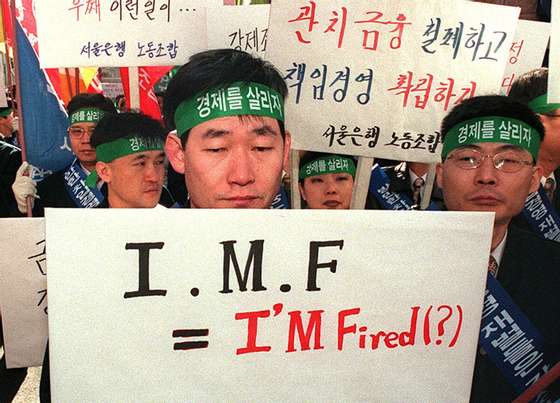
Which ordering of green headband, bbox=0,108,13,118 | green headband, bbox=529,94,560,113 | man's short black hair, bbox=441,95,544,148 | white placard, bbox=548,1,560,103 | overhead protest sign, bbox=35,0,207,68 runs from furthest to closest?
green headband, bbox=0,108,13,118 < green headband, bbox=529,94,560,113 < overhead protest sign, bbox=35,0,207,68 < man's short black hair, bbox=441,95,544,148 < white placard, bbox=548,1,560,103

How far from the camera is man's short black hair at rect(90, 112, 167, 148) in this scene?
265 cm

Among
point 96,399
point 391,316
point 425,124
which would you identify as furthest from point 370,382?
point 425,124

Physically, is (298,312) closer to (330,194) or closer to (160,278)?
(160,278)

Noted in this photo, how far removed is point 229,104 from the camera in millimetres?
1398

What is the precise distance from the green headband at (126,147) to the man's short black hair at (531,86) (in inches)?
69.5

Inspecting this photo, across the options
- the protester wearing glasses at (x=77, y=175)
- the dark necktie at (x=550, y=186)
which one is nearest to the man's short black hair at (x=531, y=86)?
the dark necktie at (x=550, y=186)

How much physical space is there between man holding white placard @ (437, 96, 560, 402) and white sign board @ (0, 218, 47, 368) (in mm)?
1460

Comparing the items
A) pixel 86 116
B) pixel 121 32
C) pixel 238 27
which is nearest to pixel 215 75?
pixel 238 27

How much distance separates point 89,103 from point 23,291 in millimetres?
1604

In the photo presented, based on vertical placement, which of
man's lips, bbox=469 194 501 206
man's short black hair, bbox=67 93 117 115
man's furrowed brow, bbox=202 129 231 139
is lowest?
man's lips, bbox=469 194 501 206

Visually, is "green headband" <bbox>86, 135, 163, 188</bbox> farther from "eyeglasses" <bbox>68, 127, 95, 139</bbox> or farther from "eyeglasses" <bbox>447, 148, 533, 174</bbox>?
→ "eyeglasses" <bbox>447, 148, 533, 174</bbox>

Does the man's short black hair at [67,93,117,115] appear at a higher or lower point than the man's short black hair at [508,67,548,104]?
lower

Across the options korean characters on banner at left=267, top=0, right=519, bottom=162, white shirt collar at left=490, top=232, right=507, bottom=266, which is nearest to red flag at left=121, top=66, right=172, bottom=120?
korean characters on banner at left=267, top=0, right=519, bottom=162

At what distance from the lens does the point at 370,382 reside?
44.7 inches
